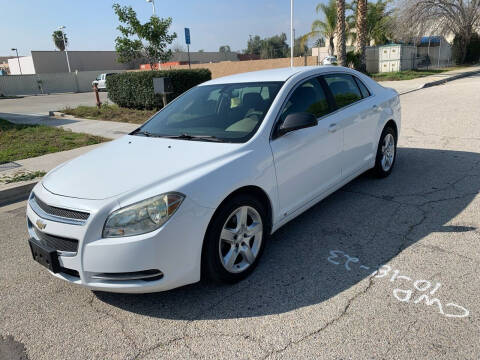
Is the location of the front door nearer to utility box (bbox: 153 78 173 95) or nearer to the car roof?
the car roof

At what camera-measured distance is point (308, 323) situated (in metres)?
2.68

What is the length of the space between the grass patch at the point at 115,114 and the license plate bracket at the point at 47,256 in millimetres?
10059

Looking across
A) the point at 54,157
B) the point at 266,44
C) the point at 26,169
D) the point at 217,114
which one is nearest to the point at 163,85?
the point at 54,157

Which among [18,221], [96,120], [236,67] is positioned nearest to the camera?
[18,221]

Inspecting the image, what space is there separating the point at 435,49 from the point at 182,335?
4029 centimetres

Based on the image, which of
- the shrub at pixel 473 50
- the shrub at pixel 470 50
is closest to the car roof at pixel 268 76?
the shrub at pixel 470 50

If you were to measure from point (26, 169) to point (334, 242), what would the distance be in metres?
5.83

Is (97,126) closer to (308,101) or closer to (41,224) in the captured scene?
(308,101)

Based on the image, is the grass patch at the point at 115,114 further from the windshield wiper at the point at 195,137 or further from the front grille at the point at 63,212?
the front grille at the point at 63,212

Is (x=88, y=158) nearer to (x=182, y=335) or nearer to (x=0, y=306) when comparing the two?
(x=0, y=306)

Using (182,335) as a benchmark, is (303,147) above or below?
above

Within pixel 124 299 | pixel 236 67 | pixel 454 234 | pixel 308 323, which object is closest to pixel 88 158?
pixel 124 299

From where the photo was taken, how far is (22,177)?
6.47 m

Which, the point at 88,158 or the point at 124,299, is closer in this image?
the point at 124,299
